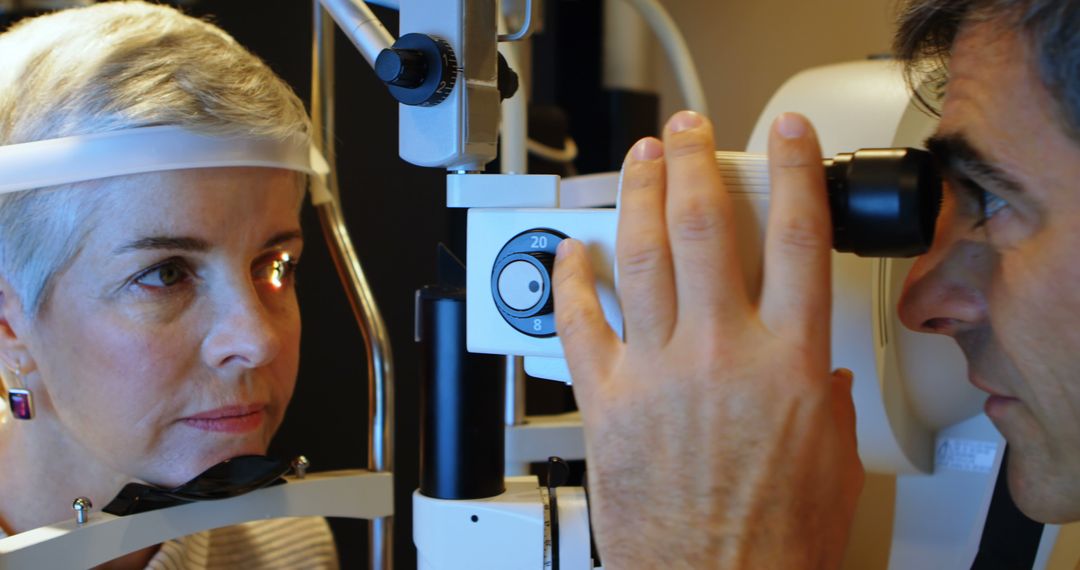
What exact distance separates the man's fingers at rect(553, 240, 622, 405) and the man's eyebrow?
0.32 metres

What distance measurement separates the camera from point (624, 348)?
708mm

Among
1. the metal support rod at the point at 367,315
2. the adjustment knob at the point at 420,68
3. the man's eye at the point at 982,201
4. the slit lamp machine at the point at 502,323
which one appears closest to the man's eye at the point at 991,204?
the man's eye at the point at 982,201

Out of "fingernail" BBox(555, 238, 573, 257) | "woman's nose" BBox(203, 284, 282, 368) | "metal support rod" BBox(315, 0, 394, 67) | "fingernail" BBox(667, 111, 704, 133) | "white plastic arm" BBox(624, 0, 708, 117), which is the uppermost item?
"white plastic arm" BBox(624, 0, 708, 117)

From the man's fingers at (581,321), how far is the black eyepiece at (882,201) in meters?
0.18

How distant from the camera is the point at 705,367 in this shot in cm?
67

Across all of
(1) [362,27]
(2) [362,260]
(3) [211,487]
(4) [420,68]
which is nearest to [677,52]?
(2) [362,260]

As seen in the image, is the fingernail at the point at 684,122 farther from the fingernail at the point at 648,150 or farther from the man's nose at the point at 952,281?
the man's nose at the point at 952,281

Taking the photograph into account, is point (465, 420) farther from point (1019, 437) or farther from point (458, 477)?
point (1019, 437)

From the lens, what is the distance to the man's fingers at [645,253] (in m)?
0.68

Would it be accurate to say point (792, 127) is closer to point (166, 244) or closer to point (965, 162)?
point (965, 162)

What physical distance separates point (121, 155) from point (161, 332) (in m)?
0.18

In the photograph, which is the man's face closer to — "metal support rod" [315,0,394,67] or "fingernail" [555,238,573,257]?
"fingernail" [555,238,573,257]

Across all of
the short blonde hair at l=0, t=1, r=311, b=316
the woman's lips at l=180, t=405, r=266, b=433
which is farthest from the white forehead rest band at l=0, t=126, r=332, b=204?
the woman's lips at l=180, t=405, r=266, b=433

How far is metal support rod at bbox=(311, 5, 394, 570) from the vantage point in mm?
1065
